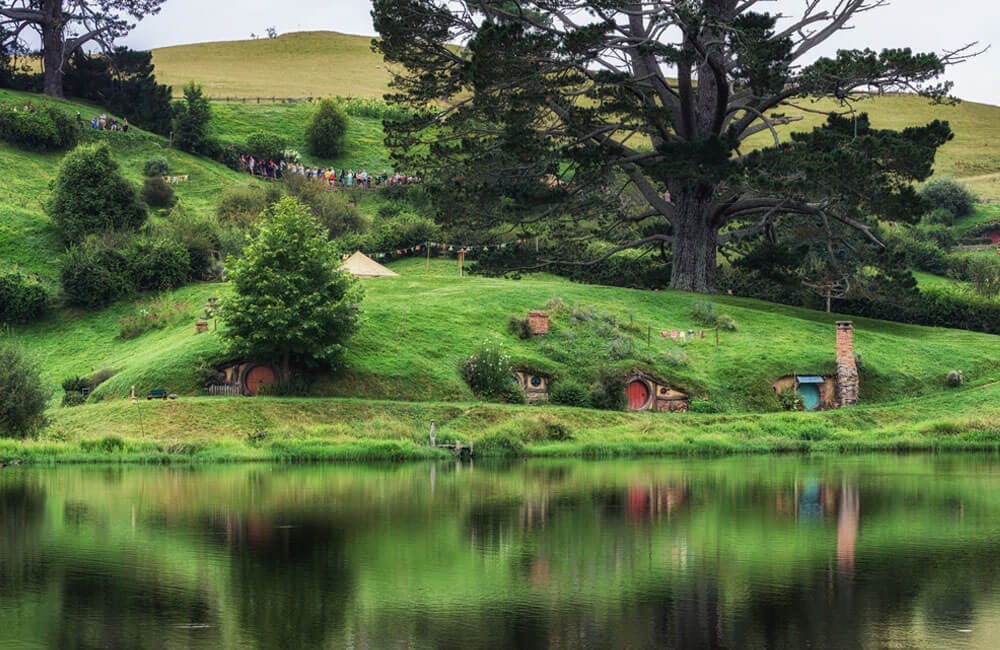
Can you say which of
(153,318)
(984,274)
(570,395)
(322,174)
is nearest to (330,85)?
(322,174)

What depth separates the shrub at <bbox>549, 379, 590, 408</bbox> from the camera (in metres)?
61.0

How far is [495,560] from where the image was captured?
2830 cm

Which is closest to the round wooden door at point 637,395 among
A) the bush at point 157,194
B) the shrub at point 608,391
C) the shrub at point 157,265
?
the shrub at point 608,391

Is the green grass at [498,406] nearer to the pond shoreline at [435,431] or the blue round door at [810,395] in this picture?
the pond shoreline at [435,431]

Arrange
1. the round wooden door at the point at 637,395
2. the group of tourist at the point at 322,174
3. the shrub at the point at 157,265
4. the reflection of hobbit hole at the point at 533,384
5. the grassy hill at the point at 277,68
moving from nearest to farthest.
Result: 1. the reflection of hobbit hole at the point at 533,384
2. the round wooden door at the point at 637,395
3. the shrub at the point at 157,265
4. the group of tourist at the point at 322,174
5. the grassy hill at the point at 277,68

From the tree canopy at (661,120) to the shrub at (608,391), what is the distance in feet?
42.1

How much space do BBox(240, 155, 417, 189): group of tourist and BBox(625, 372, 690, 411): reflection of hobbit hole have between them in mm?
63588

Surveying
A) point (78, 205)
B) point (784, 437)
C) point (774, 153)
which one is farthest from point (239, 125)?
point (784, 437)

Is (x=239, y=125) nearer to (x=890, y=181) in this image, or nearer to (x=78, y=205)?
(x=78, y=205)

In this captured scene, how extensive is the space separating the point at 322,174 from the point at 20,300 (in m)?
49.5

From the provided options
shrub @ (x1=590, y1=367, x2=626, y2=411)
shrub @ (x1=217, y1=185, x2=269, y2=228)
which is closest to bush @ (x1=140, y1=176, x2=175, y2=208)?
shrub @ (x1=217, y1=185, x2=269, y2=228)

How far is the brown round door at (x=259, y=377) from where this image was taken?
197ft

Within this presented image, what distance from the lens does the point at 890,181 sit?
225 ft

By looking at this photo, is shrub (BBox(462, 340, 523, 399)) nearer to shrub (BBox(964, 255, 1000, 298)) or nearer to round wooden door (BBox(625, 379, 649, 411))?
round wooden door (BBox(625, 379, 649, 411))
